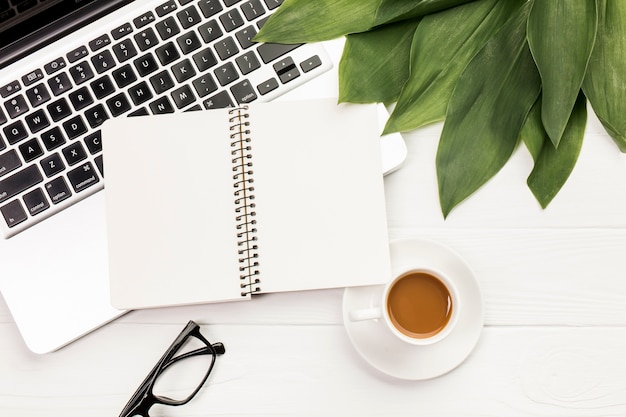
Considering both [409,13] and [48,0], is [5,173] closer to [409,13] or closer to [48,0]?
[48,0]

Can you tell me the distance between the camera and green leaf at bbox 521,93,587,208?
1.59ft

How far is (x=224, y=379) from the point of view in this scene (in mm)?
536

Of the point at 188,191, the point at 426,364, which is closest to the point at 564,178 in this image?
the point at 426,364

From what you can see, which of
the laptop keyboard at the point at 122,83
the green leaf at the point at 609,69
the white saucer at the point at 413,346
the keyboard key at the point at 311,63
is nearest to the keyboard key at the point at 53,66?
the laptop keyboard at the point at 122,83

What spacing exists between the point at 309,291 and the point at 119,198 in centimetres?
20

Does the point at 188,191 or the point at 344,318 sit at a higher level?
the point at 188,191

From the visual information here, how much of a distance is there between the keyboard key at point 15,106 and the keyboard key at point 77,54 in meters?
0.06

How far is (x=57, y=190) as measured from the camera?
490 mm

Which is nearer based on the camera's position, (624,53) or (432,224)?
(624,53)

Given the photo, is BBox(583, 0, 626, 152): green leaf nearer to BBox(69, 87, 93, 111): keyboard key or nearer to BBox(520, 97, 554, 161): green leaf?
BBox(520, 97, 554, 161): green leaf

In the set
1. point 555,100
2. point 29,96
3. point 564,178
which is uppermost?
point 29,96

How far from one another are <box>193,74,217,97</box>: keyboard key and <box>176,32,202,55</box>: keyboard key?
3cm

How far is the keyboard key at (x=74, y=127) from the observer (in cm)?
50

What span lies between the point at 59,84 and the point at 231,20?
0.17m
